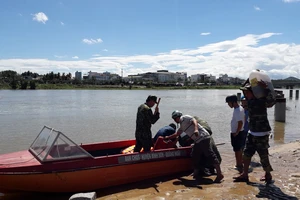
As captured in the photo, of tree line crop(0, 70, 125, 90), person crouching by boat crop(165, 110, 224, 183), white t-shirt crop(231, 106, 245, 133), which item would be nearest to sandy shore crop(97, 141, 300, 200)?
person crouching by boat crop(165, 110, 224, 183)

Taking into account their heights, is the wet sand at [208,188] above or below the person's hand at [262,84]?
below

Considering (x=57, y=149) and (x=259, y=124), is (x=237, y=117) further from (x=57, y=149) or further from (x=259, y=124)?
(x=57, y=149)

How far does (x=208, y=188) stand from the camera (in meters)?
6.64

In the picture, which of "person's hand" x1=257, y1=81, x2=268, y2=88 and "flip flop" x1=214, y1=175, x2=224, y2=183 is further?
"flip flop" x1=214, y1=175, x2=224, y2=183

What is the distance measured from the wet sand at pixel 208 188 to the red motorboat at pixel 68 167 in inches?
10.9

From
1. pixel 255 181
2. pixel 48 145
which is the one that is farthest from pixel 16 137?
pixel 255 181

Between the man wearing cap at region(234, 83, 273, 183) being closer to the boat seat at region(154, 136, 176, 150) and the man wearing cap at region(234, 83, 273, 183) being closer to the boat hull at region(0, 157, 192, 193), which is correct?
the boat hull at region(0, 157, 192, 193)

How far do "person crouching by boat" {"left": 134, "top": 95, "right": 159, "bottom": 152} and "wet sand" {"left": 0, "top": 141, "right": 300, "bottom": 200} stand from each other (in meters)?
0.96

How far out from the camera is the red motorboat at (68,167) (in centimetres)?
638

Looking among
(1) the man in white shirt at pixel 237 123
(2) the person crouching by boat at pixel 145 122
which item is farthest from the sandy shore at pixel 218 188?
(2) the person crouching by boat at pixel 145 122

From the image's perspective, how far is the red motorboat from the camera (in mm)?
6383

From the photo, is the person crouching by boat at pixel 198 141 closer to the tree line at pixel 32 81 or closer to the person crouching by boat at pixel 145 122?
the person crouching by boat at pixel 145 122

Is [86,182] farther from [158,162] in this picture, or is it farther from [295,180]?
[295,180]

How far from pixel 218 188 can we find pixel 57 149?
12.2 ft
